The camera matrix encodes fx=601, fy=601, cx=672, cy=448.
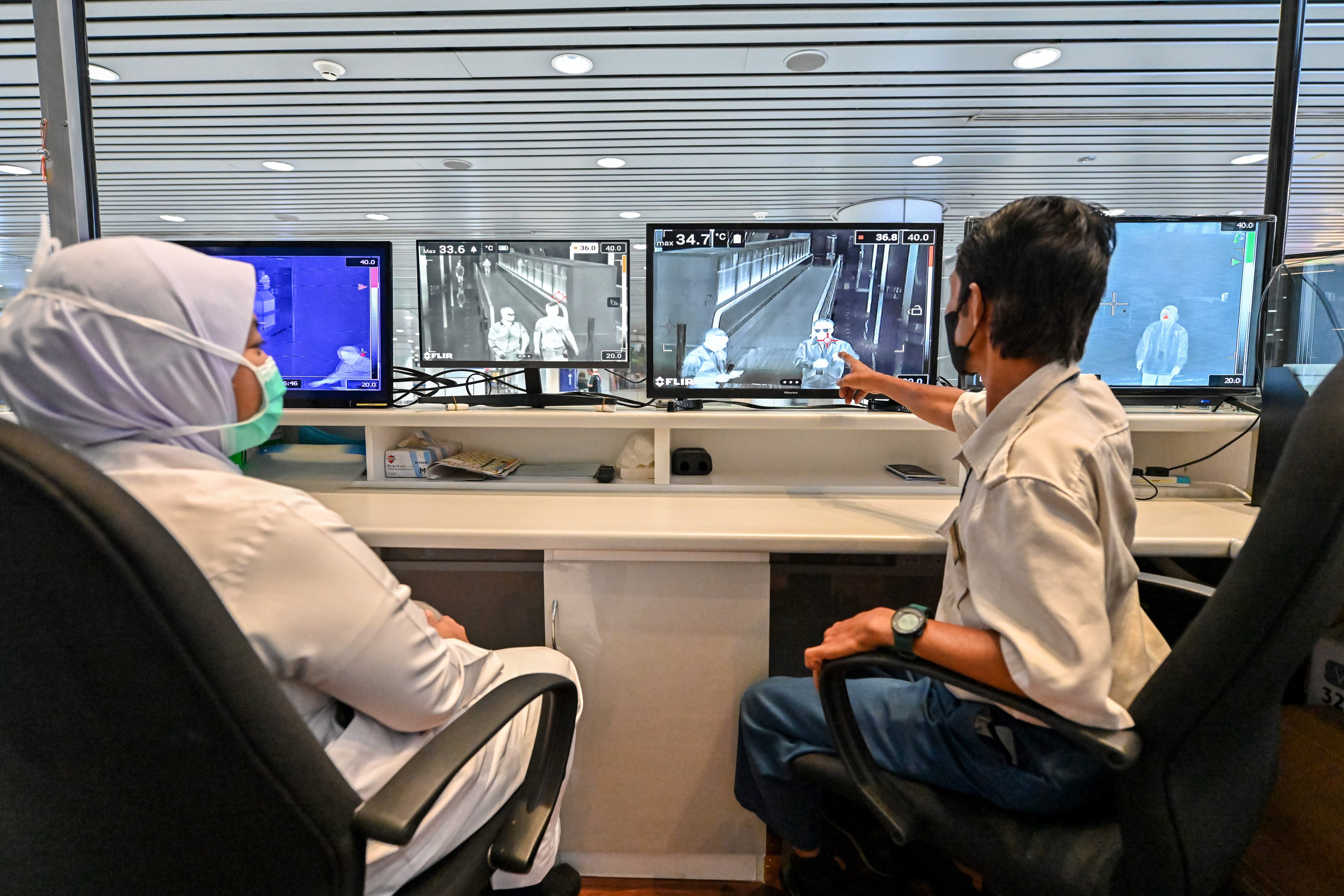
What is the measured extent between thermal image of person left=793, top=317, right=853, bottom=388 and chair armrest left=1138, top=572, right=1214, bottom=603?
0.78 metres

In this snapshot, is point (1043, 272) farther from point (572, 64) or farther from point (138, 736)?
point (572, 64)

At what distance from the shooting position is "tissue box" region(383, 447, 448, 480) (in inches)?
64.0

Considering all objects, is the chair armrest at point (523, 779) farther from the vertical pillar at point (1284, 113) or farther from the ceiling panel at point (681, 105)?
the vertical pillar at point (1284, 113)

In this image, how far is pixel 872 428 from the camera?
1.61m

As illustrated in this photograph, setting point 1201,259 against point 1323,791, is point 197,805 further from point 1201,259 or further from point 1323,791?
point 1201,259

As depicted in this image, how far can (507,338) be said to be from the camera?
170cm

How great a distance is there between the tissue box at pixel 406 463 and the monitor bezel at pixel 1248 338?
1.50 metres

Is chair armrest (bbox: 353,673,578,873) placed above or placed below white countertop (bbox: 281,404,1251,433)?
below

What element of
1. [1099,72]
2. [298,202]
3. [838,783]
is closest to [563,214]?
[298,202]

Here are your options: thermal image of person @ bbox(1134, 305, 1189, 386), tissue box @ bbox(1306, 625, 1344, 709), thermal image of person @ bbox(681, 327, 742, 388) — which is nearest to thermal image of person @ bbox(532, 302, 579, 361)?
thermal image of person @ bbox(681, 327, 742, 388)

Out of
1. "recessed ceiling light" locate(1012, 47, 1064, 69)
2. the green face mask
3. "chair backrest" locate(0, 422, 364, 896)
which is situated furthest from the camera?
"recessed ceiling light" locate(1012, 47, 1064, 69)

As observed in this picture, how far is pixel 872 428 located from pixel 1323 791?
1031 mm

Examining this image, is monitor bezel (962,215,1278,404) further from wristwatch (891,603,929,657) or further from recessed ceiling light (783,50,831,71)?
recessed ceiling light (783,50,831,71)

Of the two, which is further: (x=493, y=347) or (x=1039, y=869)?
(x=493, y=347)
